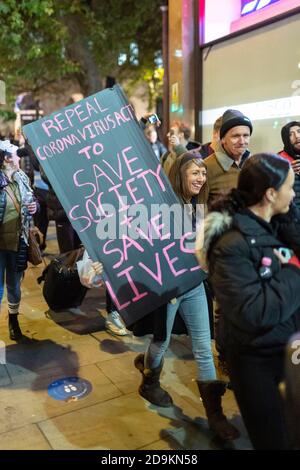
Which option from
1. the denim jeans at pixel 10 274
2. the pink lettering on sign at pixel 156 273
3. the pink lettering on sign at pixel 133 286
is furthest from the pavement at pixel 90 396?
the pink lettering on sign at pixel 156 273

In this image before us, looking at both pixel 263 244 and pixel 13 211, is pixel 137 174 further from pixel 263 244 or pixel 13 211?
pixel 13 211

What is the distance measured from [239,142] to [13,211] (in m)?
1.98

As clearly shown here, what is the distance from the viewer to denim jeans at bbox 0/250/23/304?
13.9 feet

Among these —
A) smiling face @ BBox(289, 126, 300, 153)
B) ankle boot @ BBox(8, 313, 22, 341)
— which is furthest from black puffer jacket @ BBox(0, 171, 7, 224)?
smiling face @ BBox(289, 126, 300, 153)

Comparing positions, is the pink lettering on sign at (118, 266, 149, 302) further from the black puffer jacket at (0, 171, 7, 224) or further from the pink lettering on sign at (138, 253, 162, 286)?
the black puffer jacket at (0, 171, 7, 224)

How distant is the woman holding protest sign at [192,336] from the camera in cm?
297

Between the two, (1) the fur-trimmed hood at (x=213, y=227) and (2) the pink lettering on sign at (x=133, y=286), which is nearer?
(1) the fur-trimmed hood at (x=213, y=227)

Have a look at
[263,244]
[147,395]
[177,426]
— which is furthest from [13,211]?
[263,244]

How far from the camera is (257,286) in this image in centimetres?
208

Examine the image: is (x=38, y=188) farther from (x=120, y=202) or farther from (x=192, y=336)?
(x=192, y=336)

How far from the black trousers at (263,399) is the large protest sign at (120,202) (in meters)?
0.92

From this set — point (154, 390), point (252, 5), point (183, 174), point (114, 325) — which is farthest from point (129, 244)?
point (252, 5)

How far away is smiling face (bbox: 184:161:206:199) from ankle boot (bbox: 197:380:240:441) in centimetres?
125

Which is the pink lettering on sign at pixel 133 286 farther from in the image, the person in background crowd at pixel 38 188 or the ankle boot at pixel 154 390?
the person in background crowd at pixel 38 188
